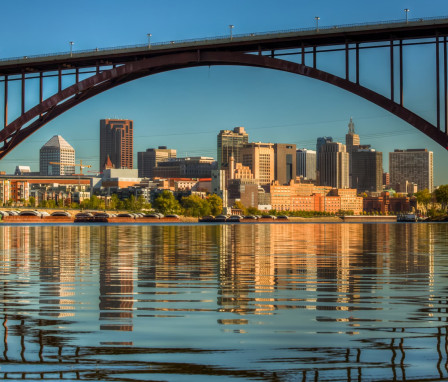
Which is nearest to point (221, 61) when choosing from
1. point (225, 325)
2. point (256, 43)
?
point (256, 43)

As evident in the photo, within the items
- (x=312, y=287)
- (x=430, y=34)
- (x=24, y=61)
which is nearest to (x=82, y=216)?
(x=24, y=61)

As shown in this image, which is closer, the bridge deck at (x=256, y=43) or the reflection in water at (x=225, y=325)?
the reflection in water at (x=225, y=325)

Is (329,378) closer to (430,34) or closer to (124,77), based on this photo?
(430,34)

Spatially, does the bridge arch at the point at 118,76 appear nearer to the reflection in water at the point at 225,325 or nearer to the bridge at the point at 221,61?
the bridge at the point at 221,61

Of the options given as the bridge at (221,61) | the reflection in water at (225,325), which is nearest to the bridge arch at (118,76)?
the bridge at (221,61)

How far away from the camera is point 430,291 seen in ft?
51.4

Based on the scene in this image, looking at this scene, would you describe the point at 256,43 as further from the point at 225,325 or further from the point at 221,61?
the point at 225,325

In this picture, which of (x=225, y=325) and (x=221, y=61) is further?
(x=221, y=61)

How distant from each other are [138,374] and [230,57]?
4424 cm

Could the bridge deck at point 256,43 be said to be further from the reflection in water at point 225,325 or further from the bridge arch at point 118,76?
the reflection in water at point 225,325

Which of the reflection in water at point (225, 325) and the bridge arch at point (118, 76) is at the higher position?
the bridge arch at point (118, 76)

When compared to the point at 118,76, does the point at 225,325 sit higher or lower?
lower

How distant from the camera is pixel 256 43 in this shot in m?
49.7

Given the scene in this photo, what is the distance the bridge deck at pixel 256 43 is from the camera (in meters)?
44.6
